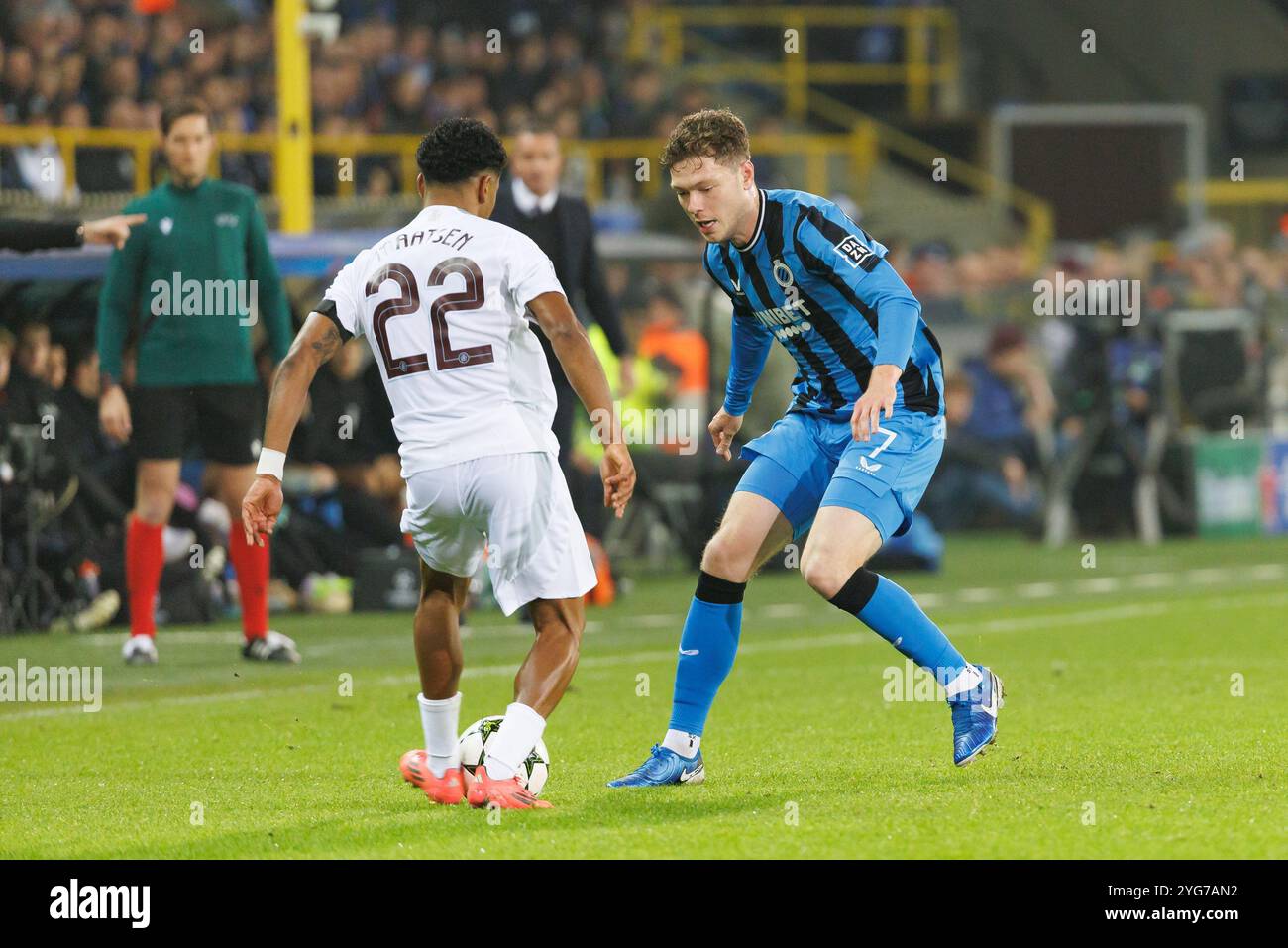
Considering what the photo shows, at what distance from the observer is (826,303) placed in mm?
7031

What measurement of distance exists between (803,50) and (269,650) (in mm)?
21167

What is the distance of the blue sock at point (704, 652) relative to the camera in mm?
7031

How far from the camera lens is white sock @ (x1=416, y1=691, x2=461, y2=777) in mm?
6699

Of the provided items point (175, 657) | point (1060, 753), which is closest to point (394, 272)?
point (1060, 753)

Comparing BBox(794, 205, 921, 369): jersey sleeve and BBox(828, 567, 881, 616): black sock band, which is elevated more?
BBox(794, 205, 921, 369): jersey sleeve

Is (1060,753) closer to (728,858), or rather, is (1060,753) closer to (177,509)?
(728,858)

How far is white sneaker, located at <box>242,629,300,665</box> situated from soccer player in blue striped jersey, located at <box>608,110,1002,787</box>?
3874 millimetres

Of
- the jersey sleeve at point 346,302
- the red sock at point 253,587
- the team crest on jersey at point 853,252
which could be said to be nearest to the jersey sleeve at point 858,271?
the team crest on jersey at point 853,252

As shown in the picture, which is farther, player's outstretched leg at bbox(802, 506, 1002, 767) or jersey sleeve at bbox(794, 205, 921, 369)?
player's outstretched leg at bbox(802, 506, 1002, 767)

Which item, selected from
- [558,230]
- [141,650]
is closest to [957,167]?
[558,230]

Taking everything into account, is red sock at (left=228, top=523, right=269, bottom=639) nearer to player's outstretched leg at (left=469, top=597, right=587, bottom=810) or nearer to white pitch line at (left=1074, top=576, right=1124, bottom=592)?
player's outstretched leg at (left=469, top=597, right=587, bottom=810)

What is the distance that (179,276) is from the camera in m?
10.6

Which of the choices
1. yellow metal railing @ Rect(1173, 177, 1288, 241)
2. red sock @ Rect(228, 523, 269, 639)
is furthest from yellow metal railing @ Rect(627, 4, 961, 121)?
red sock @ Rect(228, 523, 269, 639)

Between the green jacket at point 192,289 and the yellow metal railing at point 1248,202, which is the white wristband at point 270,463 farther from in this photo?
the yellow metal railing at point 1248,202
